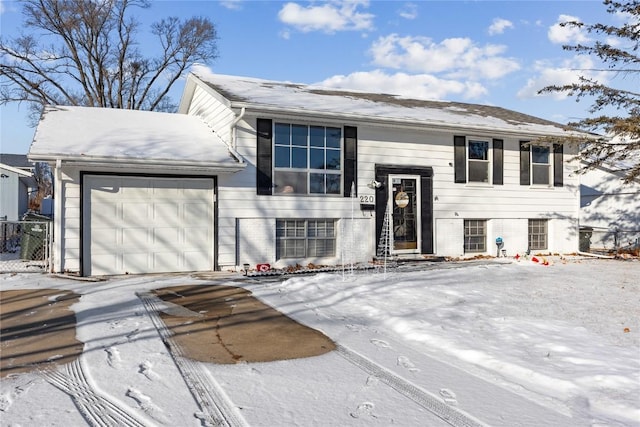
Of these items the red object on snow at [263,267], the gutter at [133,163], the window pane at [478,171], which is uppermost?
the window pane at [478,171]

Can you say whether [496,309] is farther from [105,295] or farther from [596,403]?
[105,295]

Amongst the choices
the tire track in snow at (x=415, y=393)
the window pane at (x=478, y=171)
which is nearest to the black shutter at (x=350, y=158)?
the window pane at (x=478, y=171)

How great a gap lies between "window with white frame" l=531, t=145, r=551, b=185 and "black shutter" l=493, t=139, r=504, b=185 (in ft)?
4.03

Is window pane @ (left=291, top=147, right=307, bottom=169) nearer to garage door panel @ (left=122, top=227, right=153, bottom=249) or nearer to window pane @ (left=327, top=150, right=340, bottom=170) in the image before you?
window pane @ (left=327, top=150, right=340, bottom=170)

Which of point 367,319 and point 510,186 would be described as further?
point 510,186

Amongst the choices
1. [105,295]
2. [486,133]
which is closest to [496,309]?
[105,295]

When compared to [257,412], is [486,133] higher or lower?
higher

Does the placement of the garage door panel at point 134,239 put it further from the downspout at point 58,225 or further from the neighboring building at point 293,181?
the downspout at point 58,225

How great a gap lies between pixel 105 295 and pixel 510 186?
11.7 metres

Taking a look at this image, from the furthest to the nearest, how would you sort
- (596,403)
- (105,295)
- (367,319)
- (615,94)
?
(615,94) < (105,295) < (367,319) < (596,403)

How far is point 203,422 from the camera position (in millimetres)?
3275

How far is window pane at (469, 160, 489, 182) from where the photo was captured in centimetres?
1427

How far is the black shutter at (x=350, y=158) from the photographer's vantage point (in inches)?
498

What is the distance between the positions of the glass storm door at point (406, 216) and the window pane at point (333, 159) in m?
1.70
